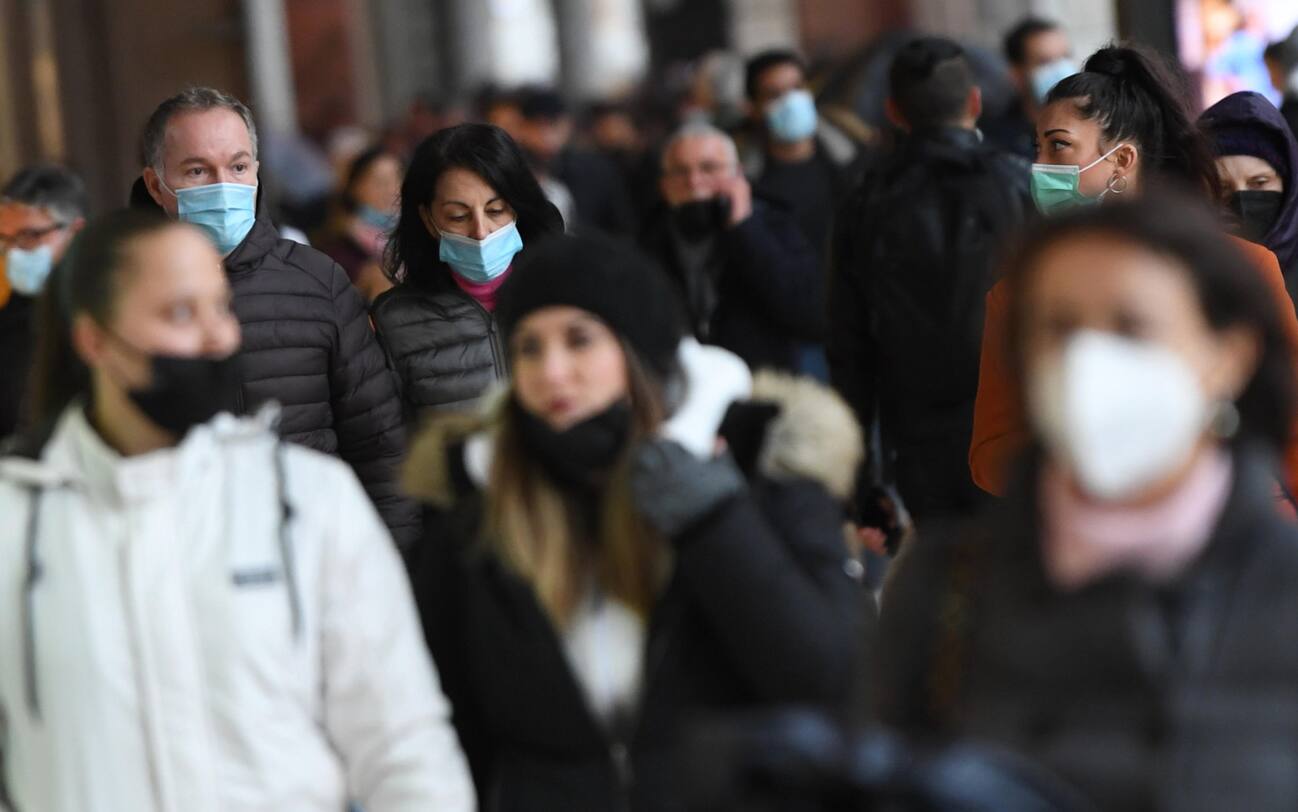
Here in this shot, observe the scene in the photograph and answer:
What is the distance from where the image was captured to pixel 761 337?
7.75 meters

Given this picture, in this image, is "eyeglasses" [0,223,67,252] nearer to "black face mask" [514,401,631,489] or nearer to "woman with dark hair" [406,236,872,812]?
"woman with dark hair" [406,236,872,812]

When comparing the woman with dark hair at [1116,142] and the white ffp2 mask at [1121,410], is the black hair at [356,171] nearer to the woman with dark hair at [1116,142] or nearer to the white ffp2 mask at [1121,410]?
the woman with dark hair at [1116,142]

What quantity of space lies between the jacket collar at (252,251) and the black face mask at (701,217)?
2.59 m

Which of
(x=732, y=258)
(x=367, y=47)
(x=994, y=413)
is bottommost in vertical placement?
(x=994, y=413)

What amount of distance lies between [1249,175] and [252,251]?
2616 mm

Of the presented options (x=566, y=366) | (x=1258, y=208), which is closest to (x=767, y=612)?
(x=566, y=366)

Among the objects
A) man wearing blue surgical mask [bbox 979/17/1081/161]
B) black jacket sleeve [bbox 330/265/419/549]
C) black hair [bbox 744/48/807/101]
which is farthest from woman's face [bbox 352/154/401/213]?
black jacket sleeve [bbox 330/265/419/549]

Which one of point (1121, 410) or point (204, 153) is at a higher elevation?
point (204, 153)

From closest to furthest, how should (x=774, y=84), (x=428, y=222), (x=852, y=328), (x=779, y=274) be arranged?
(x=428, y=222), (x=852, y=328), (x=779, y=274), (x=774, y=84)

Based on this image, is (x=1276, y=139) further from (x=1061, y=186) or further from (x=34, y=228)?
(x=34, y=228)

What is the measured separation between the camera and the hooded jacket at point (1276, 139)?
18.7 ft

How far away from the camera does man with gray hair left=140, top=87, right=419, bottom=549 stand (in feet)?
17.4

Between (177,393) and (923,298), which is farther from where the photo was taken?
(923,298)

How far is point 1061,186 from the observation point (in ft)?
17.2
